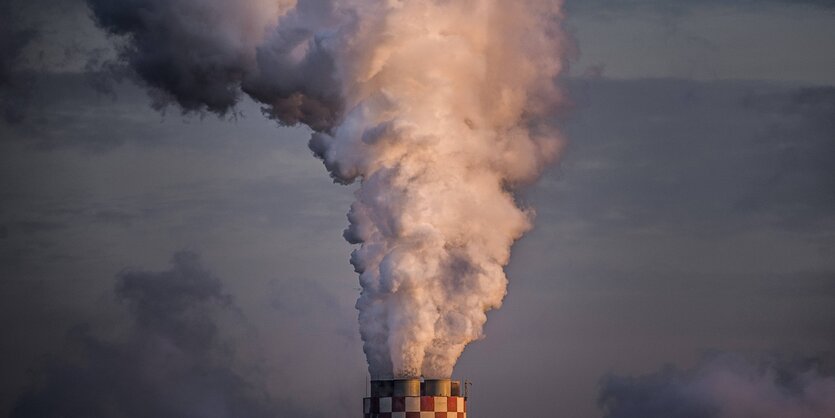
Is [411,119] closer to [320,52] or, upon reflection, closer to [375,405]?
[320,52]

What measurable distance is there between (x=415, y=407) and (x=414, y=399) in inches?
16.3

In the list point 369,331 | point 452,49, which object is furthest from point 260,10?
point 369,331

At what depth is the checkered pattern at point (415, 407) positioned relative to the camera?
9525 centimetres

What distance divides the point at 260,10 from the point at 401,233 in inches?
625

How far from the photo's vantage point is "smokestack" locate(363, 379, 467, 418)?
312 feet

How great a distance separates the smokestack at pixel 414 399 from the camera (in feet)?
312

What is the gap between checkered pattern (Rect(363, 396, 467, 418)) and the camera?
313 feet

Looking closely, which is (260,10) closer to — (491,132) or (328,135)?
(328,135)

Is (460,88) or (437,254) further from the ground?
(460,88)

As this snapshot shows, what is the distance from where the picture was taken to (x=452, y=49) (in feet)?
321

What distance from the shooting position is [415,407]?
95250 millimetres

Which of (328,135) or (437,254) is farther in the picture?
(328,135)

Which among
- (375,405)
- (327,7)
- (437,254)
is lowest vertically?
(375,405)

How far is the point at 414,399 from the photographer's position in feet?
312
